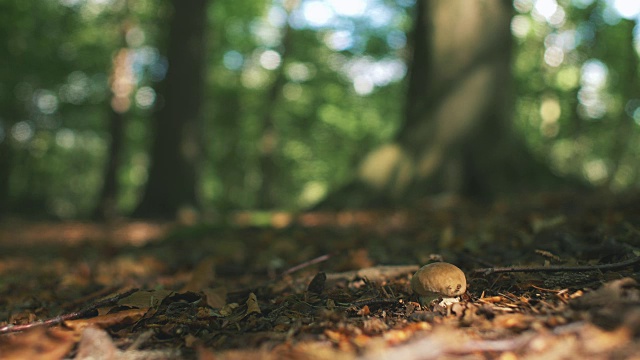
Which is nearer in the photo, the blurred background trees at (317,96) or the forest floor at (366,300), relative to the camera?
the forest floor at (366,300)

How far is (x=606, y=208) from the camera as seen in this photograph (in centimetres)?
348

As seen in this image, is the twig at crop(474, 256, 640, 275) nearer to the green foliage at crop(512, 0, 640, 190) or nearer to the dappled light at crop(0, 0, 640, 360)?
the dappled light at crop(0, 0, 640, 360)

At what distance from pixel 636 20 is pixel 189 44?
12.3 metres

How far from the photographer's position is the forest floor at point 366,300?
1.34 m

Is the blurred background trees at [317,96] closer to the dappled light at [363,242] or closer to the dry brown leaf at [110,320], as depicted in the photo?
the dappled light at [363,242]

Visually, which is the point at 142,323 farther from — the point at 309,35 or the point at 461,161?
the point at 309,35

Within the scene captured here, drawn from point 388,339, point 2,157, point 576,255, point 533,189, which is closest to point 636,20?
point 533,189

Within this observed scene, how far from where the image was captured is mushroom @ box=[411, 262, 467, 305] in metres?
1.81

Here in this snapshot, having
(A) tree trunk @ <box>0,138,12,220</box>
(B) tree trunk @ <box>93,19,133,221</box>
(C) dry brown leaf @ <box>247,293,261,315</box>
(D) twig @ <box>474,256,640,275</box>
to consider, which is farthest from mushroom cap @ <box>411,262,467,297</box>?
(A) tree trunk @ <box>0,138,12,220</box>

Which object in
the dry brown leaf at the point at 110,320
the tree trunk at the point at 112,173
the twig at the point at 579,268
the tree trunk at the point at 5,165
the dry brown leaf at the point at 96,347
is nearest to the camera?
the dry brown leaf at the point at 96,347

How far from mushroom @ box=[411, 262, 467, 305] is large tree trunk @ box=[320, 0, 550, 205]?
13.2ft

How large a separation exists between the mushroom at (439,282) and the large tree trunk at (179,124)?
24.4 ft

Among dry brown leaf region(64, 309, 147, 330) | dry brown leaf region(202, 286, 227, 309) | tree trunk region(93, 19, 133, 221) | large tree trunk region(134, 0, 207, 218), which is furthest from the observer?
tree trunk region(93, 19, 133, 221)

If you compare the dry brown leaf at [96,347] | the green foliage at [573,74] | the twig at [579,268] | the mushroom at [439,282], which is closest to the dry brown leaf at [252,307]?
the dry brown leaf at [96,347]
